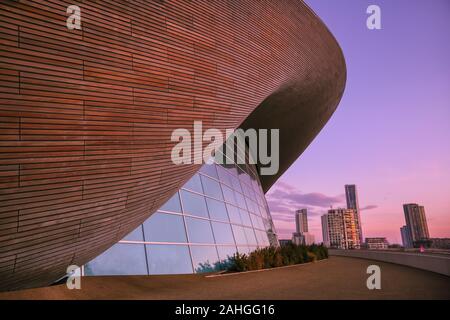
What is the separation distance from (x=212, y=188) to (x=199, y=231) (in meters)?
2.96

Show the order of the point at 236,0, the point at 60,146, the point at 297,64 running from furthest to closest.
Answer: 1. the point at 297,64
2. the point at 236,0
3. the point at 60,146

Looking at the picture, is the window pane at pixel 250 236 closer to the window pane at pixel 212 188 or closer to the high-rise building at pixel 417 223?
the window pane at pixel 212 188

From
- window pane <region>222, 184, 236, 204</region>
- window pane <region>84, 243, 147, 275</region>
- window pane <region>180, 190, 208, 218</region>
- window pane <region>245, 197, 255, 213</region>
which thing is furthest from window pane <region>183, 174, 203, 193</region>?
window pane <region>245, 197, 255, 213</region>

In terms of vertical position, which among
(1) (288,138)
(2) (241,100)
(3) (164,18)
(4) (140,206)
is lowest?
(4) (140,206)

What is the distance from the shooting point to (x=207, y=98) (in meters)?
7.91

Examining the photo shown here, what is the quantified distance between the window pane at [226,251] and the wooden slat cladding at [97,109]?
4.76m

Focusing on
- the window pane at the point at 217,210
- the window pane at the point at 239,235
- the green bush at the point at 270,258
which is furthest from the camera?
the window pane at the point at 239,235

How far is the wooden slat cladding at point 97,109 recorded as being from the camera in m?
4.84

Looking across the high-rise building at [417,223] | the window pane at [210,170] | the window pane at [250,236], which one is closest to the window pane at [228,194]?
the window pane at [210,170]

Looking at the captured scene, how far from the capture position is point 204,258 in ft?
37.5

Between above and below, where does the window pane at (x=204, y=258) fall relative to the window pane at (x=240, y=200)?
below

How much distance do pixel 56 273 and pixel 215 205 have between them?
757 centimetres

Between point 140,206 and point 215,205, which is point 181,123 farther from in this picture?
point 215,205
